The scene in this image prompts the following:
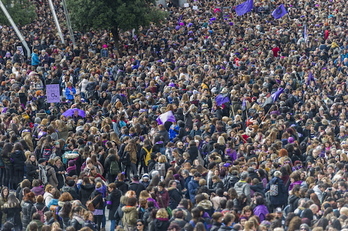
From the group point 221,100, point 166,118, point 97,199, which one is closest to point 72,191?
point 97,199

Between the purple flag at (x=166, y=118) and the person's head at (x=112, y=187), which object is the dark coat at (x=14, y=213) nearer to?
the person's head at (x=112, y=187)

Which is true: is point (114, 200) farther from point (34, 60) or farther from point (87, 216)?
point (34, 60)

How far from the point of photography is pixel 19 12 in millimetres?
45812

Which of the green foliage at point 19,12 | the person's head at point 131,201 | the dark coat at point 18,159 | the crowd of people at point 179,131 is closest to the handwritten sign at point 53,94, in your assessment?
the crowd of people at point 179,131

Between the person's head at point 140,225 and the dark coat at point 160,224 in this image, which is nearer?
the dark coat at point 160,224

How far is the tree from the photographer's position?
42.2 metres

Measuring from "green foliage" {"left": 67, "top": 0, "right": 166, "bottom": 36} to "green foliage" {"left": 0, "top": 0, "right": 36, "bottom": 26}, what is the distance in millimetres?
3685

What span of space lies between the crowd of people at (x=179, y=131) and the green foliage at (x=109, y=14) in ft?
2.60

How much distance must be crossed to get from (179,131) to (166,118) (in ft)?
2.51

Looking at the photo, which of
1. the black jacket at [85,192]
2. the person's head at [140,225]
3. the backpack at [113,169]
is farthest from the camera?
the backpack at [113,169]

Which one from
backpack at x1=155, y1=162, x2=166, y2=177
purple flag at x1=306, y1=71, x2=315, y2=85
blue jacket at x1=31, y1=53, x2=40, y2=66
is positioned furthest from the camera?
blue jacket at x1=31, y1=53, x2=40, y2=66

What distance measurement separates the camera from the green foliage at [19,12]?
1794 inches

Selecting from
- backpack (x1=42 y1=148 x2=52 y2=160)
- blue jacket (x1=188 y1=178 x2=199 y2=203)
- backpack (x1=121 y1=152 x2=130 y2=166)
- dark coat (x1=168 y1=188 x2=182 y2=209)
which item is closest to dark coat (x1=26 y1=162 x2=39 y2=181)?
backpack (x1=42 y1=148 x2=52 y2=160)

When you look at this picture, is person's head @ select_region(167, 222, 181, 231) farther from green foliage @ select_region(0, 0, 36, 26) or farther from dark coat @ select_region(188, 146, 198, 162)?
green foliage @ select_region(0, 0, 36, 26)
